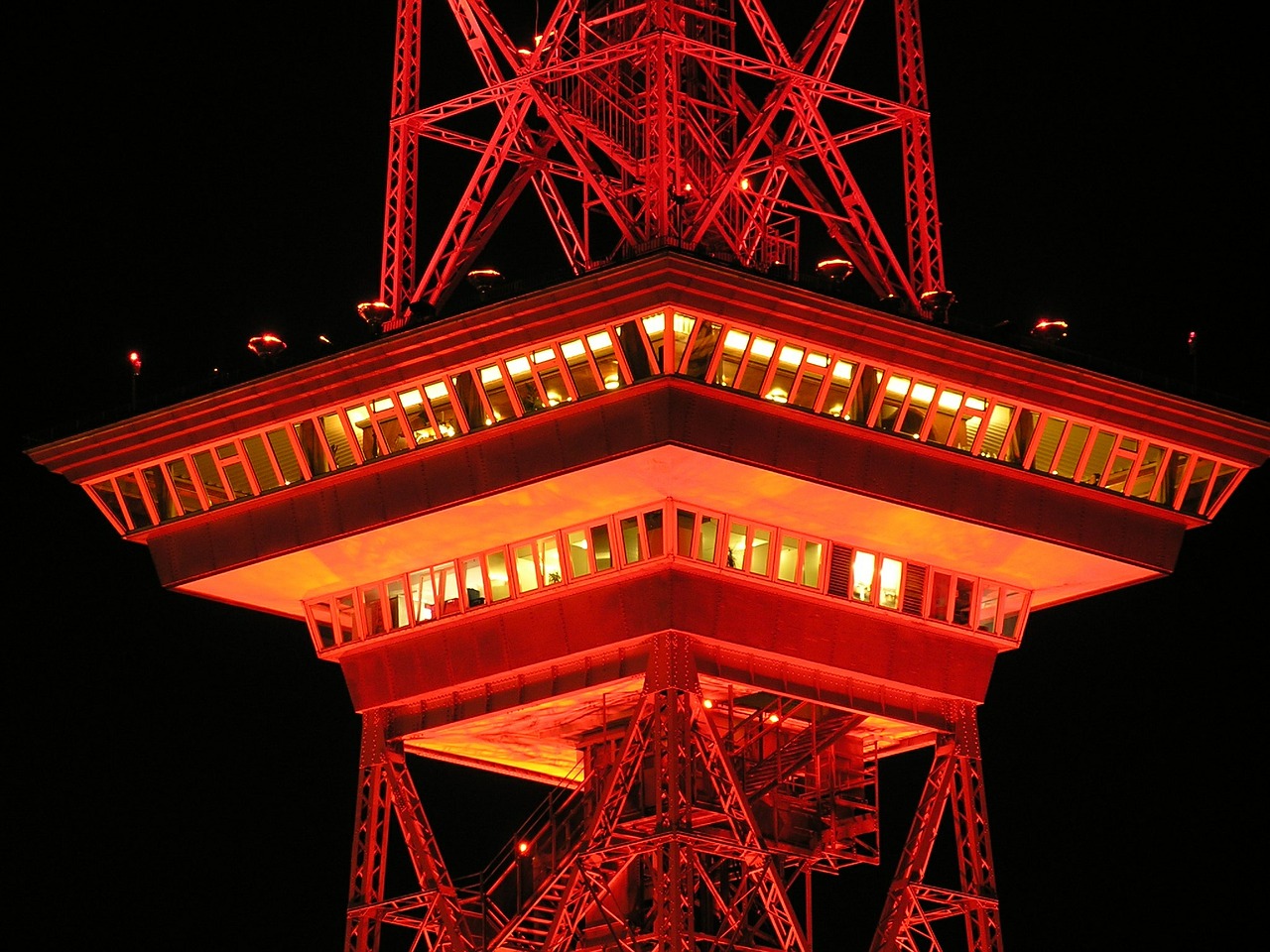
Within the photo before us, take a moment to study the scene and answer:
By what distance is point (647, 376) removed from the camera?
74.8 meters

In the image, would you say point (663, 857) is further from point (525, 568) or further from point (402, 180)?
point (402, 180)

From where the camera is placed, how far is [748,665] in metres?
78.8

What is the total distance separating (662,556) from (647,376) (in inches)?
199

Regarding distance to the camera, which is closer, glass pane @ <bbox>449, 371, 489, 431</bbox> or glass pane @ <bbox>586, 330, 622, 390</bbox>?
glass pane @ <bbox>586, 330, 622, 390</bbox>

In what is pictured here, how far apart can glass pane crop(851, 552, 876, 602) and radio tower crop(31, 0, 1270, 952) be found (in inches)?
4.3

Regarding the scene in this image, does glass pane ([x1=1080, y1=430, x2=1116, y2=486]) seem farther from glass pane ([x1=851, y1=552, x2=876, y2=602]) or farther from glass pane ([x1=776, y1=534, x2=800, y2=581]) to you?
glass pane ([x1=776, y1=534, x2=800, y2=581])

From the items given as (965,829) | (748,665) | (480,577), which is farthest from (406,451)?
(965,829)

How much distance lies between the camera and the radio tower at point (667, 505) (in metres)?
76.1

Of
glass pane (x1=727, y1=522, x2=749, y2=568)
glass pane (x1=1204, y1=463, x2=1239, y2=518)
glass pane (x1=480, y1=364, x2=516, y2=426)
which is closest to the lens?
glass pane (x1=480, y1=364, x2=516, y2=426)

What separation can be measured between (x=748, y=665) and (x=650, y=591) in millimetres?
3223

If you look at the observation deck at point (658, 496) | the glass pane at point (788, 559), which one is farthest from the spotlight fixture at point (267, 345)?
the glass pane at point (788, 559)

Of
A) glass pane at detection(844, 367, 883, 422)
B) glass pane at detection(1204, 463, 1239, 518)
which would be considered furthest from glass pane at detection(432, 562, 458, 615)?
glass pane at detection(1204, 463, 1239, 518)

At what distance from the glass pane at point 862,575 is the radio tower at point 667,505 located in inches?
4.3

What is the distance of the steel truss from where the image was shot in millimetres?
76688
